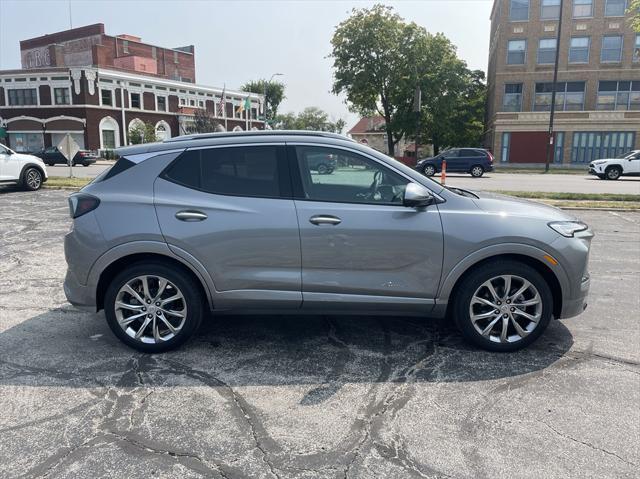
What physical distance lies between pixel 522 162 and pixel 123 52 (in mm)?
53025

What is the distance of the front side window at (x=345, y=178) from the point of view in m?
3.98

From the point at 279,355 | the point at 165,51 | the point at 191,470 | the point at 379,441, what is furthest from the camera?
the point at 165,51

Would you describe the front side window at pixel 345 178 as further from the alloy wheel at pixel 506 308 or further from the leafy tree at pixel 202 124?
the leafy tree at pixel 202 124

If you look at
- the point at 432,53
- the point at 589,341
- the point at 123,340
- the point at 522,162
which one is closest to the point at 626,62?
the point at 522,162

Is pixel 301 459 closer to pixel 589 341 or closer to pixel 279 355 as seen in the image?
pixel 279 355

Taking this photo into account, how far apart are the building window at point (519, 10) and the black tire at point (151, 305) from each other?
44.7m

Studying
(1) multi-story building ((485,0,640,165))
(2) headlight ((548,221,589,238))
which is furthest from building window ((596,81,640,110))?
(2) headlight ((548,221,589,238))

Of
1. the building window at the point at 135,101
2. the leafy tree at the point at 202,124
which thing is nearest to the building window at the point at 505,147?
the leafy tree at the point at 202,124

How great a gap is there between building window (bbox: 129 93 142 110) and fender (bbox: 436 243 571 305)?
5439 centimetres

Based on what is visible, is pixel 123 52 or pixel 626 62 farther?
pixel 123 52

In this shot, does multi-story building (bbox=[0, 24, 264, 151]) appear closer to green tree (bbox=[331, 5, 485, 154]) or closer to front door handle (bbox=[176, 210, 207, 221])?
green tree (bbox=[331, 5, 485, 154])

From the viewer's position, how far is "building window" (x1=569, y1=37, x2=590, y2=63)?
4016 centimetres

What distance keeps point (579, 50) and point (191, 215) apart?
4540 cm

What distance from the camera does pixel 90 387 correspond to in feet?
11.6
